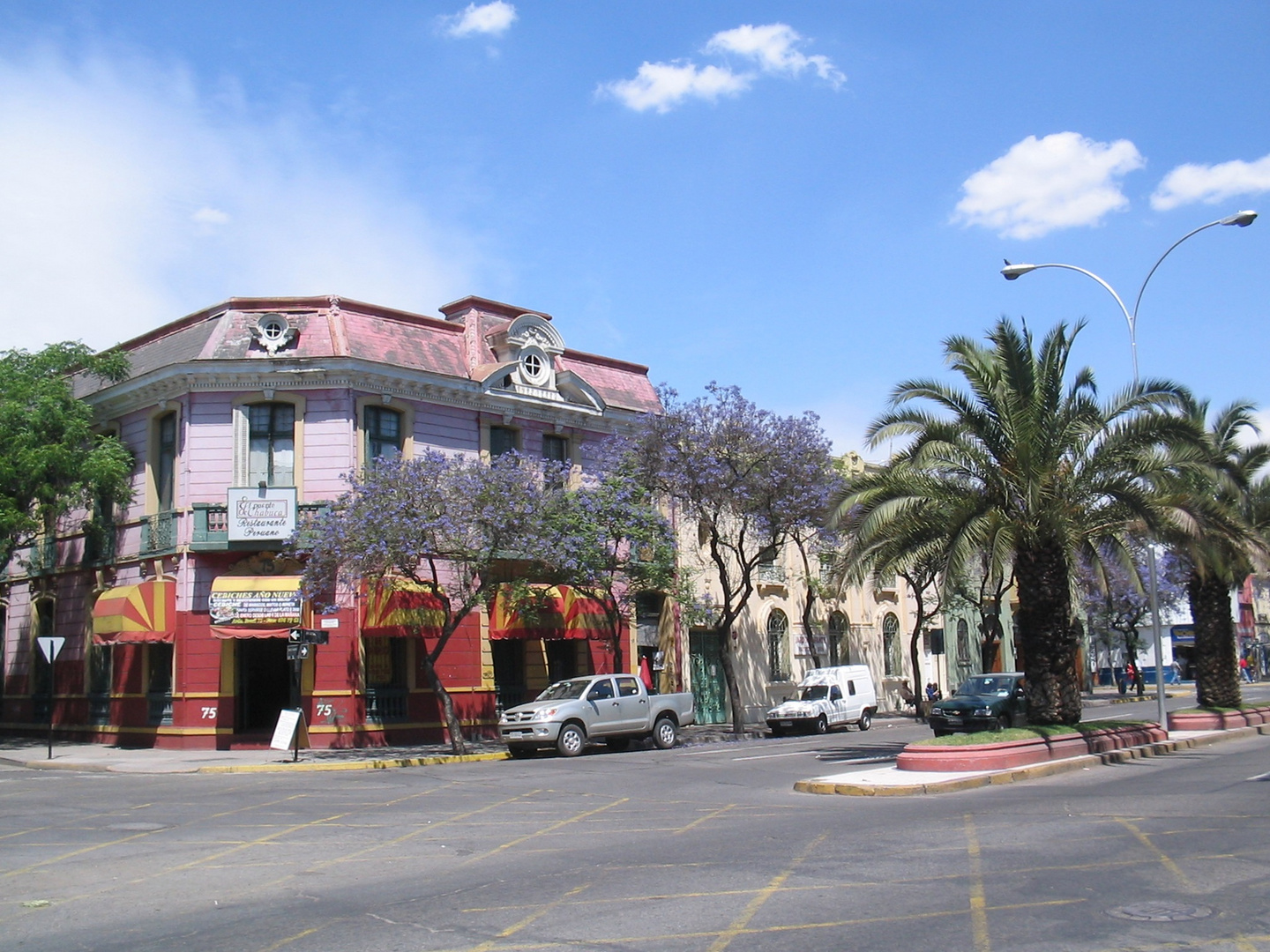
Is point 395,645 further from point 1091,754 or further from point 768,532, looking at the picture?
point 1091,754

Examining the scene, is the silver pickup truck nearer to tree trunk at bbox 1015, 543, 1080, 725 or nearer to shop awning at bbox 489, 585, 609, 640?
shop awning at bbox 489, 585, 609, 640

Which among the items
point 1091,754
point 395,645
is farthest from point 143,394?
point 1091,754

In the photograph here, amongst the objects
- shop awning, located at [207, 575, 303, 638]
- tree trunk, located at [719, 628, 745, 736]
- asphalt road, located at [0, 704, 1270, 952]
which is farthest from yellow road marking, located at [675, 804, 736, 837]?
tree trunk, located at [719, 628, 745, 736]

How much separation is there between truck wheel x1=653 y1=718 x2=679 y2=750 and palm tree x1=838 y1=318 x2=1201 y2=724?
8.48 metres

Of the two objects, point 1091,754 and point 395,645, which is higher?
point 395,645

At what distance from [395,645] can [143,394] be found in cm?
886

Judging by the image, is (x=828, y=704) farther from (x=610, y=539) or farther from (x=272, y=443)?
(x=272, y=443)

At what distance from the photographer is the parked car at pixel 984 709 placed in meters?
24.7

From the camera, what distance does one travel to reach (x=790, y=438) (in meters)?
29.3

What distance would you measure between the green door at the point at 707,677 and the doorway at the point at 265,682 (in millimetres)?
12876

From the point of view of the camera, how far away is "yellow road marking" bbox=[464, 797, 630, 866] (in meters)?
11.1

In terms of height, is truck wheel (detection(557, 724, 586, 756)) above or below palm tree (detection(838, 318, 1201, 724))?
below

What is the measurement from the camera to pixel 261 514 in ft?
85.3

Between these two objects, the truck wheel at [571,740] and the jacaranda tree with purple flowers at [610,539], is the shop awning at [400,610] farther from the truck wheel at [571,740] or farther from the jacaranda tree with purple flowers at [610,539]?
the truck wheel at [571,740]
